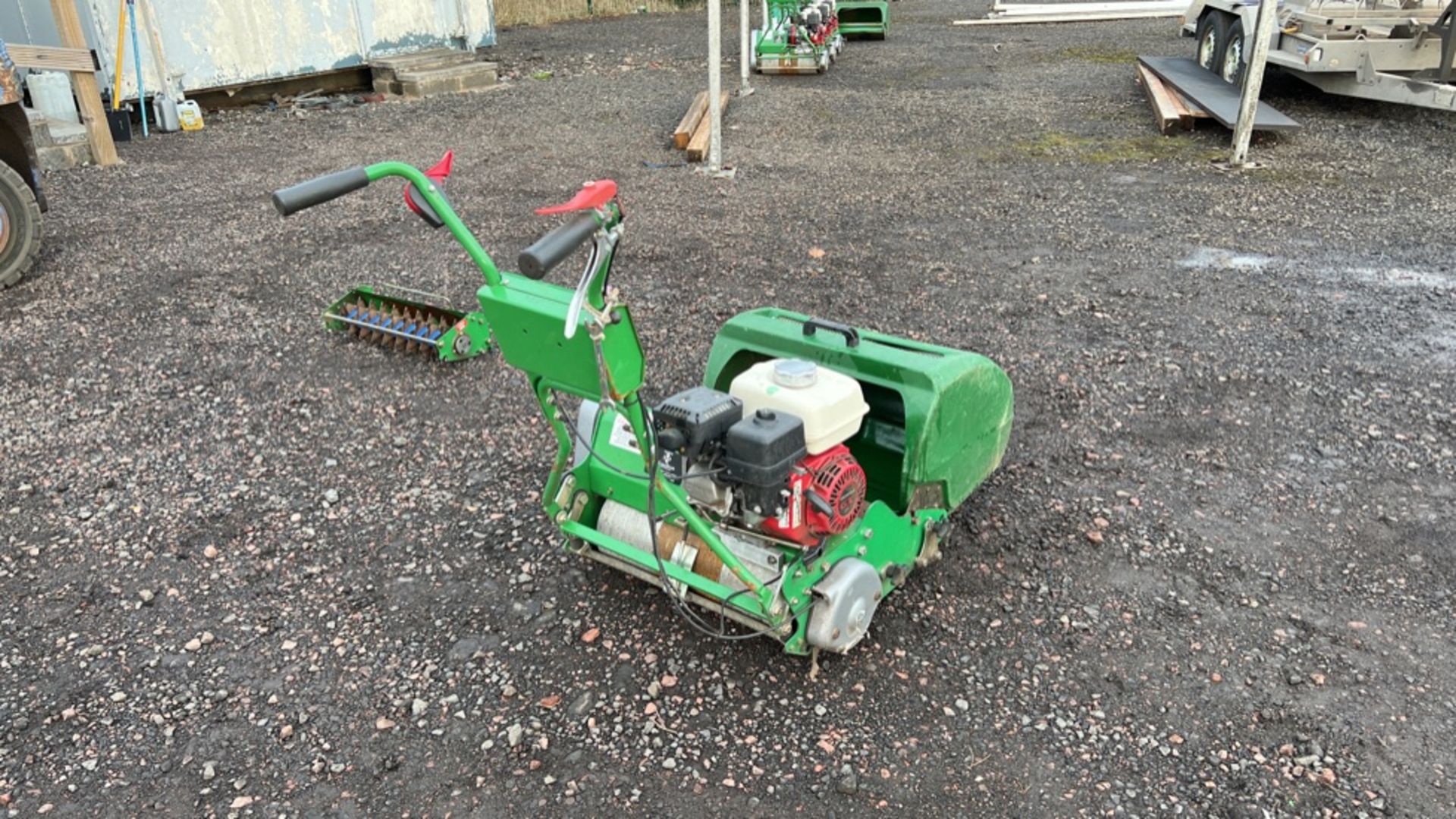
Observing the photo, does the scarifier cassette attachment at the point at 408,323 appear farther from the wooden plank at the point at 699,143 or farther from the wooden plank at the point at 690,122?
the wooden plank at the point at 690,122

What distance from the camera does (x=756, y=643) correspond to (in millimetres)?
3027

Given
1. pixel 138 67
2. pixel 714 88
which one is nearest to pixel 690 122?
pixel 714 88

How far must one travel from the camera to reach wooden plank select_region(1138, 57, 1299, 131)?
26.8 feet

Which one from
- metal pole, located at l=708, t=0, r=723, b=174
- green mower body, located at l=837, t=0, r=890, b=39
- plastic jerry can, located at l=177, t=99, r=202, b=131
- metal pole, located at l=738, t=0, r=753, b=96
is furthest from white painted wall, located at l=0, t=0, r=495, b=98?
metal pole, located at l=708, t=0, r=723, b=174

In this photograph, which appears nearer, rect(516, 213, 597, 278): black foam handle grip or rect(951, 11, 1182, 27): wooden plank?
rect(516, 213, 597, 278): black foam handle grip

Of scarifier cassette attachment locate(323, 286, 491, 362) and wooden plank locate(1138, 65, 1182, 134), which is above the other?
Result: wooden plank locate(1138, 65, 1182, 134)

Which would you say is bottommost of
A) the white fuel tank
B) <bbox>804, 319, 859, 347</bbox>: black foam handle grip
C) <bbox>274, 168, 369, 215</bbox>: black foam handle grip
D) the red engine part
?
the red engine part

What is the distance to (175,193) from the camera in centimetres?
776

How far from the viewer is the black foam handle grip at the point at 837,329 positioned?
9.95ft

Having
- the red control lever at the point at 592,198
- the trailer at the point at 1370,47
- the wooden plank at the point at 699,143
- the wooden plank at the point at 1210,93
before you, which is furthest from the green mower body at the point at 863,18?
the red control lever at the point at 592,198

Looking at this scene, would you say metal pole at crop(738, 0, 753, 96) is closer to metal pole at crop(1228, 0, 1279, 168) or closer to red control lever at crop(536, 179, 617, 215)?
metal pole at crop(1228, 0, 1279, 168)

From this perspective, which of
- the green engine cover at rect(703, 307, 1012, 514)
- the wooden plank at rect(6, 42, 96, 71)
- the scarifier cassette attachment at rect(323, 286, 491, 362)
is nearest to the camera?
the green engine cover at rect(703, 307, 1012, 514)

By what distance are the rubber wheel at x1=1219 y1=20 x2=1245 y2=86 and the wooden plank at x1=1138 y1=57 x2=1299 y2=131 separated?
107mm

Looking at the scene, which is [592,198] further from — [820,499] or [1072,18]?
[1072,18]
